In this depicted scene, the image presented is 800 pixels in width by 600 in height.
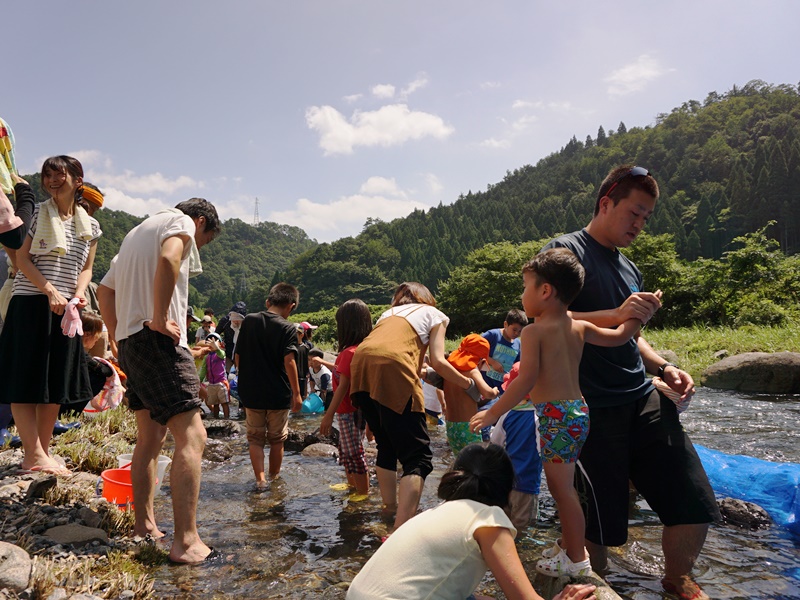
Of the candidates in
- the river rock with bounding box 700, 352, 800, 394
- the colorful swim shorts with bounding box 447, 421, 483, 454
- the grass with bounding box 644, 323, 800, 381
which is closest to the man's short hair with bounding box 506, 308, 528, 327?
the colorful swim shorts with bounding box 447, 421, 483, 454

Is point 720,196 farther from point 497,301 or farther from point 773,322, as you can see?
point 773,322

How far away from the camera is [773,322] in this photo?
20.0 metres

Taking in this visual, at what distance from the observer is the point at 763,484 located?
4590 mm

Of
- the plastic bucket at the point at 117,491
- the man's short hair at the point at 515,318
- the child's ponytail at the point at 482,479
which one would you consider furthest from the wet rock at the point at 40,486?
the man's short hair at the point at 515,318

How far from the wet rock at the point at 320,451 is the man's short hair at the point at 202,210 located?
3.99 meters

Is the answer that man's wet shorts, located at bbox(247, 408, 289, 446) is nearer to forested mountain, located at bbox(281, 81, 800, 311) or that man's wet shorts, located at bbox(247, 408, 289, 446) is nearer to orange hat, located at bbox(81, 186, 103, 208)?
orange hat, located at bbox(81, 186, 103, 208)

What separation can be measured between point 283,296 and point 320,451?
7.95ft

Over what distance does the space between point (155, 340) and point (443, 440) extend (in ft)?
18.1

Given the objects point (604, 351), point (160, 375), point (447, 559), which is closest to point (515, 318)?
point (604, 351)

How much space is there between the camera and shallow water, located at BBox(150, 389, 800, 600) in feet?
10.0

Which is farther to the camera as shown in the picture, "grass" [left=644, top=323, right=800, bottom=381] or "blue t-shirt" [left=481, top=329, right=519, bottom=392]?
"grass" [left=644, top=323, right=800, bottom=381]

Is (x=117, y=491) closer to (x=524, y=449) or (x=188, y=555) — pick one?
(x=188, y=555)

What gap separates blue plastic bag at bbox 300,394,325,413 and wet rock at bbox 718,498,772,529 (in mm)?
7792

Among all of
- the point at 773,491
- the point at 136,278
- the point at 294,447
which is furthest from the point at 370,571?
the point at 294,447
